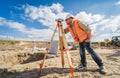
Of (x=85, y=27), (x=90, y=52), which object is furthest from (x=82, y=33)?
(x=90, y=52)

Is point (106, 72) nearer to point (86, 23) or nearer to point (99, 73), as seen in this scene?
point (99, 73)

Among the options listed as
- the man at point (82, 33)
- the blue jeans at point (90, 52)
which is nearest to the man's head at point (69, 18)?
the man at point (82, 33)

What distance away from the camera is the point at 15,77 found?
5.08 meters

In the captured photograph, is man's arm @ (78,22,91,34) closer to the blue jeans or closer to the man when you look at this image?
the man

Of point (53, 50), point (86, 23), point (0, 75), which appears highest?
point (86, 23)

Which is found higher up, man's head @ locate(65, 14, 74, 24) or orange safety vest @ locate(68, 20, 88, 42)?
man's head @ locate(65, 14, 74, 24)

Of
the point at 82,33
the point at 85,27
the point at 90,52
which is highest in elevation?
the point at 85,27

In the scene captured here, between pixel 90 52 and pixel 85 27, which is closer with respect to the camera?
pixel 85 27

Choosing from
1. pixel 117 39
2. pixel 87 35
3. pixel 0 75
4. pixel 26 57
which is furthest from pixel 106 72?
pixel 117 39

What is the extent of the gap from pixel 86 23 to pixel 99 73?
1476 millimetres

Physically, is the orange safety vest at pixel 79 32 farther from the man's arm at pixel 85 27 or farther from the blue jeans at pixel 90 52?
the blue jeans at pixel 90 52

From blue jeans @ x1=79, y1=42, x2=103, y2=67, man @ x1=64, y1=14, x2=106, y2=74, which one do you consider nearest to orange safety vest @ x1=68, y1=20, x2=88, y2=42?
man @ x1=64, y1=14, x2=106, y2=74

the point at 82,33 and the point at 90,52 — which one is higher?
the point at 82,33

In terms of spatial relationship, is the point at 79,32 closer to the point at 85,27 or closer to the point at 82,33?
the point at 82,33
